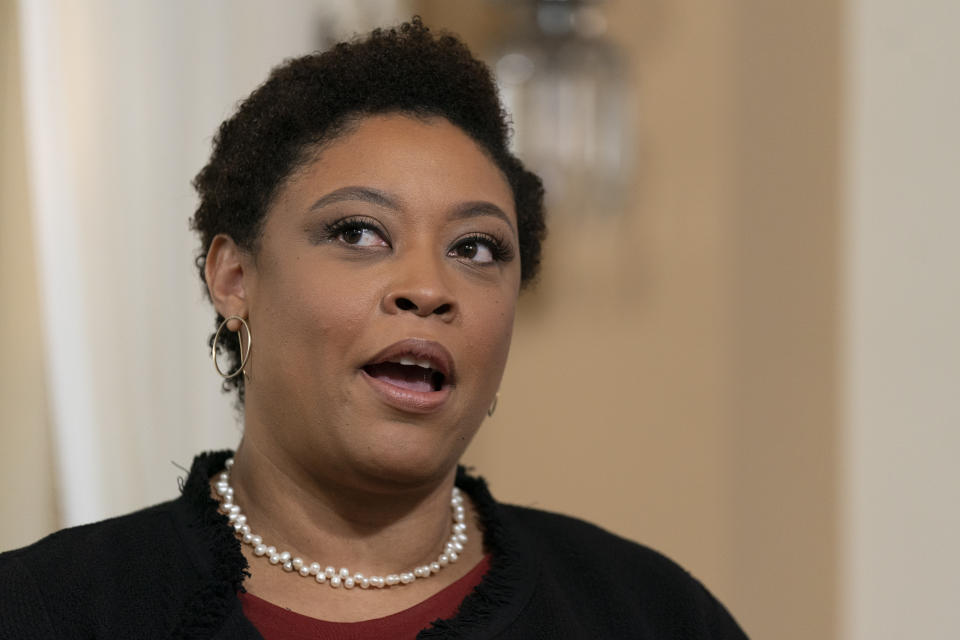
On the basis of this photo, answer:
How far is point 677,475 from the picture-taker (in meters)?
2.43

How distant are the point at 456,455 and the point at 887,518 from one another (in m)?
1.14

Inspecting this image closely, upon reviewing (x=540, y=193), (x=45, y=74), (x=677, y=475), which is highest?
(x=45, y=74)

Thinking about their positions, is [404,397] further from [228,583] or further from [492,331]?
[228,583]

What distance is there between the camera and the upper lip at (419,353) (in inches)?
45.8

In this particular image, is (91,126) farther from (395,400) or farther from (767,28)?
(767,28)

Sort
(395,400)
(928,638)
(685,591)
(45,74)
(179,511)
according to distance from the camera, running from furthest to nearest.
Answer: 1. (928,638)
2. (45,74)
3. (685,591)
4. (179,511)
5. (395,400)

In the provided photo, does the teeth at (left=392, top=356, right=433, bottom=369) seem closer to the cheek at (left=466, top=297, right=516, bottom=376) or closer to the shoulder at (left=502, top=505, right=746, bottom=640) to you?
the cheek at (left=466, top=297, right=516, bottom=376)

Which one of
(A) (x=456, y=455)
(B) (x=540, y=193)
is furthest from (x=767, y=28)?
(A) (x=456, y=455)

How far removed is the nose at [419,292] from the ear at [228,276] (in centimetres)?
19

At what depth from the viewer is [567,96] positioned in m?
2.38

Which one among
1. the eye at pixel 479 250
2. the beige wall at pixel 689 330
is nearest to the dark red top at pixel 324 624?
the eye at pixel 479 250

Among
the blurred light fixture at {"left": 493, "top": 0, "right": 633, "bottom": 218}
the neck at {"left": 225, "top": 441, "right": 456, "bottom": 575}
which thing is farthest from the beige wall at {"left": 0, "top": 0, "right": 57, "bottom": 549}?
the blurred light fixture at {"left": 493, "top": 0, "right": 633, "bottom": 218}

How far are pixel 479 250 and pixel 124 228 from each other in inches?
28.4

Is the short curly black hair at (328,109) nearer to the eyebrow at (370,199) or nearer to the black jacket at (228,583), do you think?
the eyebrow at (370,199)
